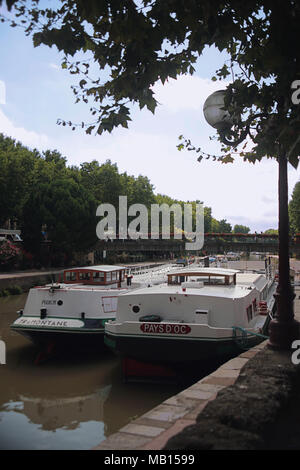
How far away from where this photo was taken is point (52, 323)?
549 inches

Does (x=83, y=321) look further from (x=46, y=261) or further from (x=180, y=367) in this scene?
(x=46, y=261)

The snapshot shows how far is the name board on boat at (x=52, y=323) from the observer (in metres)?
13.9

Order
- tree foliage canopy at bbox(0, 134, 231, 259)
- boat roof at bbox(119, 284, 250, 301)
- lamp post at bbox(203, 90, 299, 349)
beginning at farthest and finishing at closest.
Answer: tree foliage canopy at bbox(0, 134, 231, 259) → boat roof at bbox(119, 284, 250, 301) → lamp post at bbox(203, 90, 299, 349)

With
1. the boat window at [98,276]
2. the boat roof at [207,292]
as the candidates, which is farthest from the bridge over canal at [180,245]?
the boat roof at [207,292]

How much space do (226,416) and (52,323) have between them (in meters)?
10.8

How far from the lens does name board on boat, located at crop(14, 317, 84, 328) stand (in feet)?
45.4

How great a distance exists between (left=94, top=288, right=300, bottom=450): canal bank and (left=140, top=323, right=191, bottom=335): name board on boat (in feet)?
13.4

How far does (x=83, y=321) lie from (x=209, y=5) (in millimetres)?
11188

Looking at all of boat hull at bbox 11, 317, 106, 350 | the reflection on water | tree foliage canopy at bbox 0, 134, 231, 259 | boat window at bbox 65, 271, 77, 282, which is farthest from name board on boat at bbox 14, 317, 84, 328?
tree foliage canopy at bbox 0, 134, 231, 259

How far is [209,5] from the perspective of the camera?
487 centimetres

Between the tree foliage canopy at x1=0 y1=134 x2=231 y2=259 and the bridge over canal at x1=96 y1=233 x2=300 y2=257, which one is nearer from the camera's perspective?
the tree foliage canopy at x1=0 y1=134 x2=231 y2=259

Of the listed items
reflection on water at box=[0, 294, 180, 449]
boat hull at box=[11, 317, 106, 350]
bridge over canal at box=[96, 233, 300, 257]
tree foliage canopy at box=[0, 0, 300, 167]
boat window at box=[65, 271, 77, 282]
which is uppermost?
tree foliage canopy at box=[0, 0, 300, 167]

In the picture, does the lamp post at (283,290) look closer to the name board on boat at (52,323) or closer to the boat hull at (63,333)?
the boat hull at (63,333)

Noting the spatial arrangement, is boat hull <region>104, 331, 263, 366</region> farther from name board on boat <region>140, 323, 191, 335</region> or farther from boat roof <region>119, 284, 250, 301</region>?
boat roof <region>119, 284, 250, 301</region>
